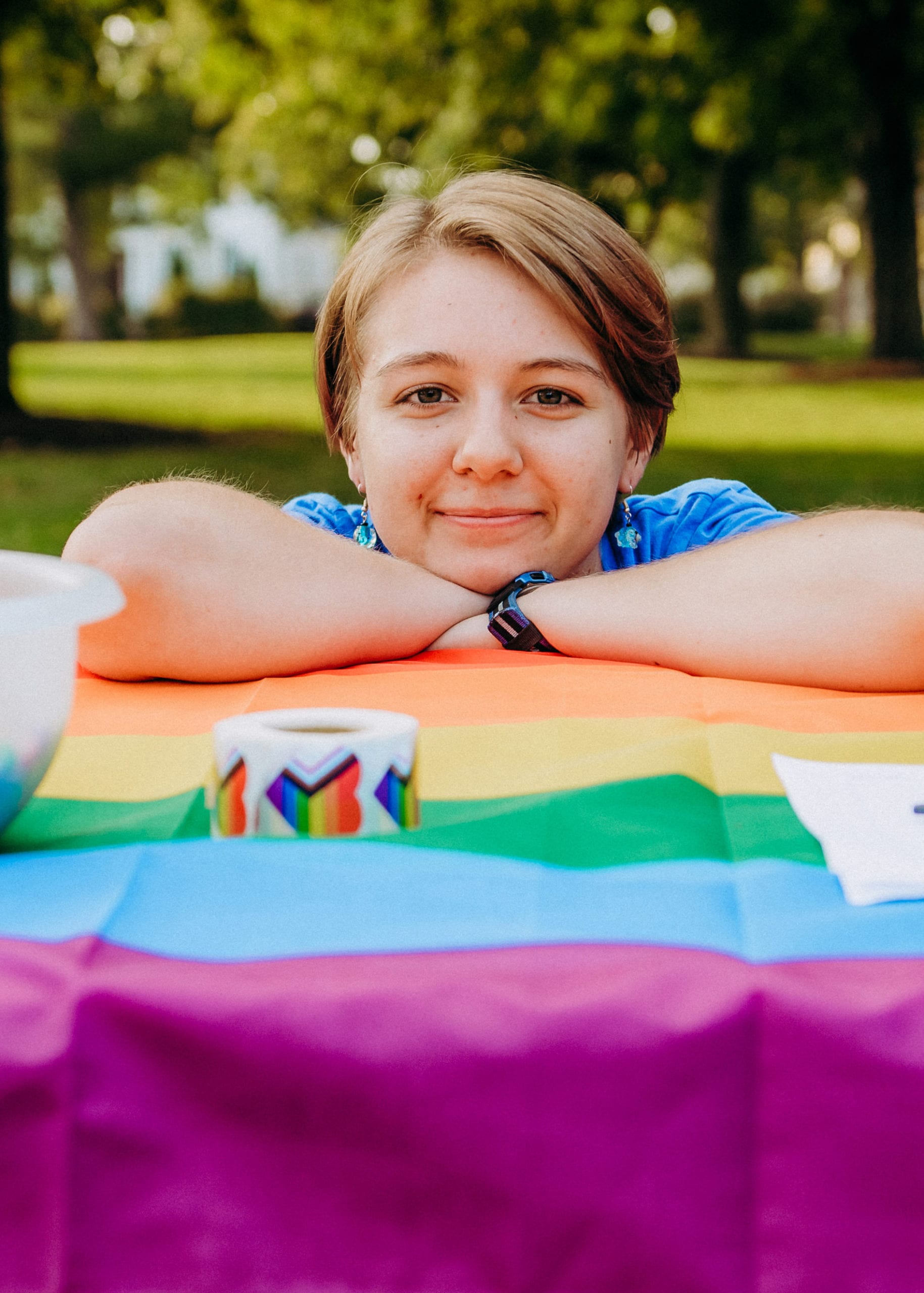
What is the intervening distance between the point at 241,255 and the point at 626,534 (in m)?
58.1

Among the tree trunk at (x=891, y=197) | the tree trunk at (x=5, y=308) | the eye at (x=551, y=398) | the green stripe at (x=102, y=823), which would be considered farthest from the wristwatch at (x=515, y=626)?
the tree trunk at (x=891, y=197)

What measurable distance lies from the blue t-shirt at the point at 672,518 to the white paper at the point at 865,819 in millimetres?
1146

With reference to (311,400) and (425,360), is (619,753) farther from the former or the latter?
(311,400)

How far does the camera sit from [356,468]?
252 centimetres

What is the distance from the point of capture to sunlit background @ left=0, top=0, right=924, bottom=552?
10.0 m

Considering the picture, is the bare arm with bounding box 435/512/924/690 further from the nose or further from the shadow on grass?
the shadow on grass

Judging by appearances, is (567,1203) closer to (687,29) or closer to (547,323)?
(547,323)

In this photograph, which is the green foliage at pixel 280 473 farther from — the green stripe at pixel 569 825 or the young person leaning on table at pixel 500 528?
the green stripe at pixel 569 825

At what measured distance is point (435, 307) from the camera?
211 cm

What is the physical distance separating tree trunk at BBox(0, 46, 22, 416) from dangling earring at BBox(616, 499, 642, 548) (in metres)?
9.75

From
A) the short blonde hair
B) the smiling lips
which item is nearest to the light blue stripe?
the smiling lips

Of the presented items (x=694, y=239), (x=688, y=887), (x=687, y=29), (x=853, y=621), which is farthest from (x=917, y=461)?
(x=694, y=239)

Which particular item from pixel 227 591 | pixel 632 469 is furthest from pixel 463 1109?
pixel 632 469

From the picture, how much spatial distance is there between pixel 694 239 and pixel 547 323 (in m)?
46.0
